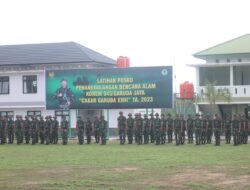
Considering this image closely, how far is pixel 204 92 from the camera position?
3672 cm

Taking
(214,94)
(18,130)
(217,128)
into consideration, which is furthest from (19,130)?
(214,94)

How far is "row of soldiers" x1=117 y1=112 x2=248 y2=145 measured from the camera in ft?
85.1

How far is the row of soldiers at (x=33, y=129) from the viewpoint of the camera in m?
28.8

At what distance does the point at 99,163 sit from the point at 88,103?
14128 millimetres

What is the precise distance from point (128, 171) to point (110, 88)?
15.8 metres

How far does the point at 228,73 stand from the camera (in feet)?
126

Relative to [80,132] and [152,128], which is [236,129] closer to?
[152,128]

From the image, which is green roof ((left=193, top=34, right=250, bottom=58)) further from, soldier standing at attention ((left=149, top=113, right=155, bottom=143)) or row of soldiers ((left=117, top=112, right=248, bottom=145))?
soldier standing at attention ((left=149, top=113, right=155, bottom=143))

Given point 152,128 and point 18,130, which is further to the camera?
point 18,130

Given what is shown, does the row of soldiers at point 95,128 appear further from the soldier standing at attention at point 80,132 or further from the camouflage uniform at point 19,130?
the camouflage uniform at point 19,130

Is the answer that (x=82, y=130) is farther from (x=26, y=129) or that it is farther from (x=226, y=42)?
(x=226, y=42)

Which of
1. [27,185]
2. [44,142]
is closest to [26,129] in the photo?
[44,142]

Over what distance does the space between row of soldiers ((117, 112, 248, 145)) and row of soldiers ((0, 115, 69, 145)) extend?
3.37 metres

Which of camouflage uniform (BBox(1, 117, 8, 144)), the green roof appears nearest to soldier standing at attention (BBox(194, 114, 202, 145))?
camouflage uniform (BBox(1, 117, 8, 144))
